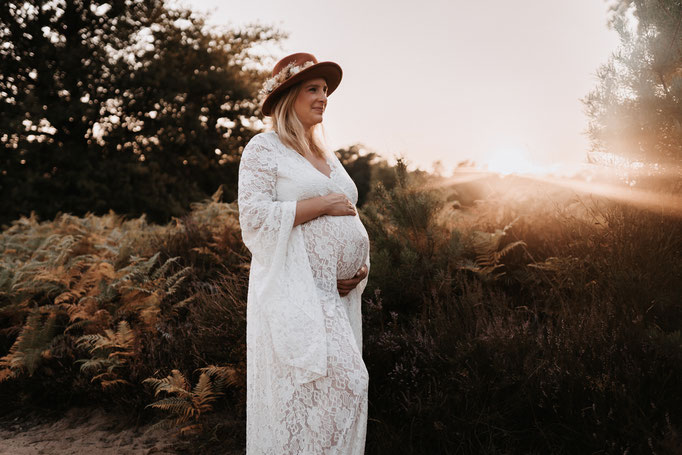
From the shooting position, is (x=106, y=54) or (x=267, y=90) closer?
(x=267, y=90)

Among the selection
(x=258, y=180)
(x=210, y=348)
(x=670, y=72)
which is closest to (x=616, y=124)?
(x=670, y=72)

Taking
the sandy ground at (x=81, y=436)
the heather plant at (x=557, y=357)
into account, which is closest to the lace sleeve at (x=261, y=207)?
the heather plant at (x=557, y=357)

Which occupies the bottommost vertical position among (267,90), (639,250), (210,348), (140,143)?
(210,348)

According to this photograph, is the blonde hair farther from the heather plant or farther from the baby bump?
the heather plant

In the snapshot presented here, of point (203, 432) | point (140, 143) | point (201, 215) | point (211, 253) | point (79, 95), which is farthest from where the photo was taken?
point (140, 143)

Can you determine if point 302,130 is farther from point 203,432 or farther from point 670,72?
point 670,72

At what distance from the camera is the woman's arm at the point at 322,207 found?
2.66 m

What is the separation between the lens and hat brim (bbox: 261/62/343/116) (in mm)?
2949

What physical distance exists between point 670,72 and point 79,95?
1650 centimetres

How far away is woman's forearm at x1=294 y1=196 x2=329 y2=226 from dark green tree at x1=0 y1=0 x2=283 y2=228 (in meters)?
14.6

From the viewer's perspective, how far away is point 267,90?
3.13 meters

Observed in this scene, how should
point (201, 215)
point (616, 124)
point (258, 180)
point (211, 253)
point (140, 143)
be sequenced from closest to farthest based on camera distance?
point (258, 180)
point (616, 124)
point (211, 253)
point (201, 215)
point (140, 143)

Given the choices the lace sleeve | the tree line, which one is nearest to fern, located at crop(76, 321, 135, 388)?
the lace sleeve

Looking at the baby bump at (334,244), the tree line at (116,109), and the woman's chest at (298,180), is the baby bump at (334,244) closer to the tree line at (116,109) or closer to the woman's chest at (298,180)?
the woman's chest at (298,180)
